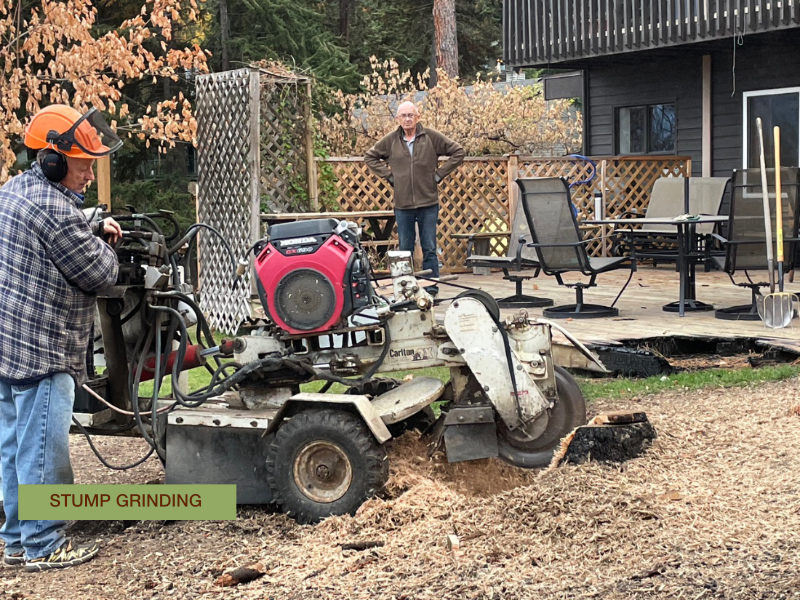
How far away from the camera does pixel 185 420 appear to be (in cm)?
502

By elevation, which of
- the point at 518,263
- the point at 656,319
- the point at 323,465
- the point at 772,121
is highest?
the point at 772,121

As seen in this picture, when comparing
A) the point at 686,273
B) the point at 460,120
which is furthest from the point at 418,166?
the point at 460,120

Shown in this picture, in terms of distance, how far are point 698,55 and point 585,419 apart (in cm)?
1183

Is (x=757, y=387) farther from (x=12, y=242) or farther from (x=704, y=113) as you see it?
(x=704, y=113)

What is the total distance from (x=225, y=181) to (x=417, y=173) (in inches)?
68.8

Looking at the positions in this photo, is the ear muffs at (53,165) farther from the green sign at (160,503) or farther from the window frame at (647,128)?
the window frame at (647,128)

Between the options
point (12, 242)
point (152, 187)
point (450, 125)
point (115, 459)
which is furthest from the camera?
point (450, 125)

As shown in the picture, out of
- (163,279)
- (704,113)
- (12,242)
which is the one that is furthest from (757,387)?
(704,113)

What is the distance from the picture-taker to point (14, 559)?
4.52 metres

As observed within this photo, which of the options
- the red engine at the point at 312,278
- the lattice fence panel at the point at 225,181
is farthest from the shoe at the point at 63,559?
the lattice fence panel at the point at 225,181

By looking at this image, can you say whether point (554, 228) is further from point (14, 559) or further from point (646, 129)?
point (646, 129)

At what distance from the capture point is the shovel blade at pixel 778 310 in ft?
28.0

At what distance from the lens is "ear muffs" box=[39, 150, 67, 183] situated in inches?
175

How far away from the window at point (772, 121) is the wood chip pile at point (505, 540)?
32.6 ft
